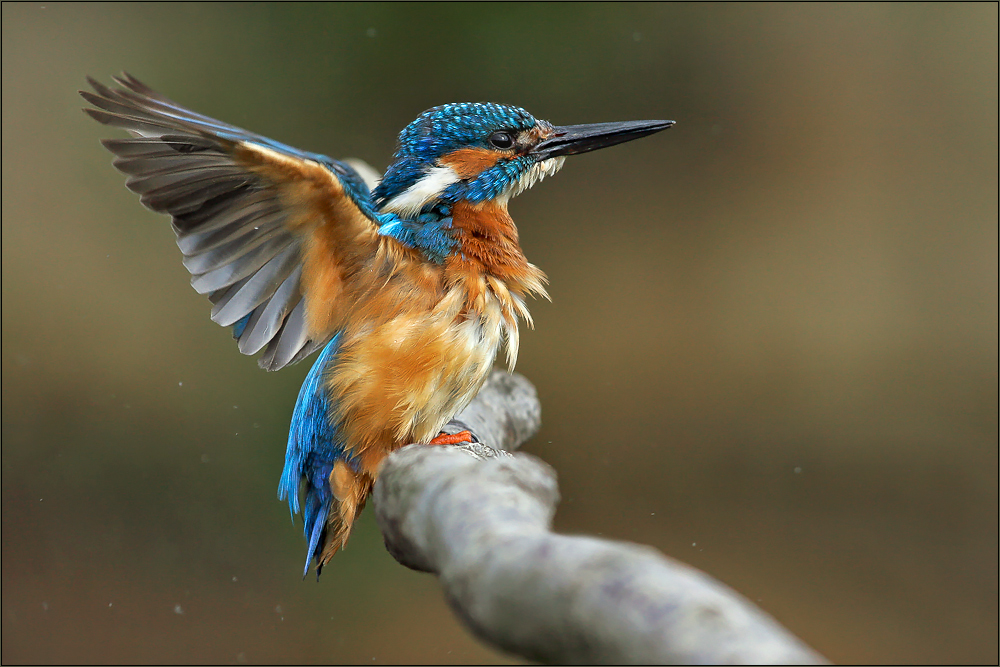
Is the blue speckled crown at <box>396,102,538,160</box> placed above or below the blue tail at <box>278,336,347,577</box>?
above

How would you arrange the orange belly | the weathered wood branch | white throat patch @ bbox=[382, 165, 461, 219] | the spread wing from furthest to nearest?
1. white throat patch @ bbox=[382, 165, 461, 219]
2. the orange belly
3. the spread wing
4. the weathered wood branch

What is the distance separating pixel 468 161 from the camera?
184 centimetres

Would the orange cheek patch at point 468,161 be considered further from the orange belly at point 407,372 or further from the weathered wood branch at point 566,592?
the weathered wood branch at point 566,592

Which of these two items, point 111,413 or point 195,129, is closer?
point 195,129

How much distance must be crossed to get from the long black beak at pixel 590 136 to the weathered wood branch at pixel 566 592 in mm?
1113

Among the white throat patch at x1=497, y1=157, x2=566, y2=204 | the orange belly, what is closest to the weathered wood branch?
the orange belly

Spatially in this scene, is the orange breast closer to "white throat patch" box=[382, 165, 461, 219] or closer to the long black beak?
"white throat patch" box=[382, 165, 461, 219]

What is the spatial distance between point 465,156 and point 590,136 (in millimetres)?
301

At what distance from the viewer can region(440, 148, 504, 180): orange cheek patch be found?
1.84m

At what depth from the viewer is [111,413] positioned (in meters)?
4.04

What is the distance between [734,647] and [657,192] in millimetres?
4127

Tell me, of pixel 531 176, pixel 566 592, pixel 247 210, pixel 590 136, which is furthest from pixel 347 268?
pixel 566 592

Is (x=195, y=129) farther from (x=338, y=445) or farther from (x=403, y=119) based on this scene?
(x=403, y=119)

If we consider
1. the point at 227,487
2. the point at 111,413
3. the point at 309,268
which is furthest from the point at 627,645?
the point at 111,413
